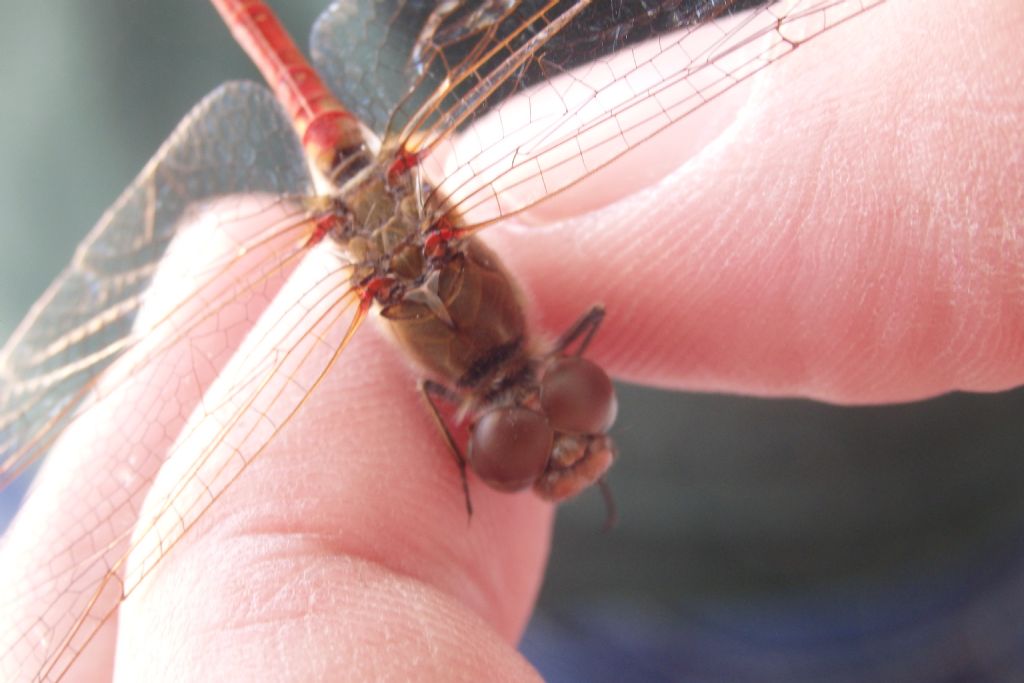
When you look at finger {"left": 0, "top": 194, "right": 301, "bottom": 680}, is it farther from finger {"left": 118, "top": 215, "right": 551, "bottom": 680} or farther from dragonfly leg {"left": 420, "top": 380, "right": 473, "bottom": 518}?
dragonfly leg {"left": 420, "top": 380, "right": 473, "bottom": 518}

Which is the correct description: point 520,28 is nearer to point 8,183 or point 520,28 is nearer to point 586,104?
point 586,104

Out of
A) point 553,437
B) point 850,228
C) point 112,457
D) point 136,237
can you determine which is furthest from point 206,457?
point 850,228

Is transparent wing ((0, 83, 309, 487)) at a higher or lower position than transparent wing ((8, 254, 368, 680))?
higher

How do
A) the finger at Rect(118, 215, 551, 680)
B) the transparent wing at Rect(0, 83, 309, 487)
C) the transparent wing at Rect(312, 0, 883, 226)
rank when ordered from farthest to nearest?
1. the transparent wing at Rect(0, 83, 309, 487)
2. the transparent wing at Rect(312, 0, 883, 226)
3. the finger at Rect(118, 215, 551, 680)

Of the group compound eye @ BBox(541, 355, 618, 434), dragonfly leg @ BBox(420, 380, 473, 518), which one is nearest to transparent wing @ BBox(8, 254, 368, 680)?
dragonfly leg @ BBox(420, 380, 473, 518)

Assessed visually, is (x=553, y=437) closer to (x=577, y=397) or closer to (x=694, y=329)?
(x=577, y=397)

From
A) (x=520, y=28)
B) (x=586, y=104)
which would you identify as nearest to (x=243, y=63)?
(x=520, y=28)
